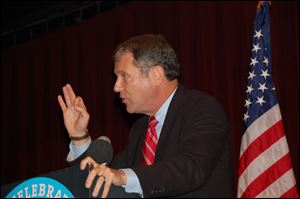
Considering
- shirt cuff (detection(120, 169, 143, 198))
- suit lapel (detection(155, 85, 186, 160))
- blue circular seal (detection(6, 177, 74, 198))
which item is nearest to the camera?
blue circular seal (detection(6, 177, 74, 198))

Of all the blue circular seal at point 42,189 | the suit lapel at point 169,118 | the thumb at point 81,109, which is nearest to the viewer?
the blue circular seal at point 42,189

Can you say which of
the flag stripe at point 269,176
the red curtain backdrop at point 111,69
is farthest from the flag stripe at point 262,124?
the red curtain backdrop at point 111,69

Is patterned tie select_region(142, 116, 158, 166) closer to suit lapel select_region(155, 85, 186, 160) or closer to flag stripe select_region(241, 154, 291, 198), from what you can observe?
suit lapel select_region(155, 85, 186, 160)

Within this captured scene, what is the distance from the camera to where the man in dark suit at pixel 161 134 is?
1572 millimetres

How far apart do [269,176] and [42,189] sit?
2.60 m

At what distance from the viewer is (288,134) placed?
458 cm

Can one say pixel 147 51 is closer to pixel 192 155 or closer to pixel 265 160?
pixel 192 155

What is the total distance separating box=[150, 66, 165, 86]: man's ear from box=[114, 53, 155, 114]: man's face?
16mm

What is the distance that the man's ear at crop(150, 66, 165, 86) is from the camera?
7.43 feet

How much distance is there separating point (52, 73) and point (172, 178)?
5.03m

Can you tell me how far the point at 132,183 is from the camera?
1512 mm

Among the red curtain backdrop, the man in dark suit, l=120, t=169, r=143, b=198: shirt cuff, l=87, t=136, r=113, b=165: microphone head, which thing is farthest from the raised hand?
the red curtain backdrop

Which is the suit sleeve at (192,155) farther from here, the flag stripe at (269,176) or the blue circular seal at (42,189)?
the flag stripe at (269,176)

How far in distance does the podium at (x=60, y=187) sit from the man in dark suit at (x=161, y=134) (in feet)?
0.12
